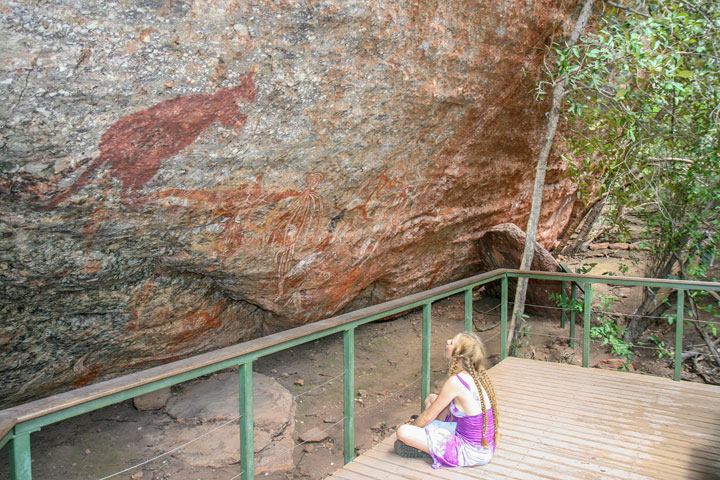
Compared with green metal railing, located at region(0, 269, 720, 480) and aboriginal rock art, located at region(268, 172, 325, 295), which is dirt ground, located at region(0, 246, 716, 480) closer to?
green metal railing, located at region(0, 269, 720, 480)

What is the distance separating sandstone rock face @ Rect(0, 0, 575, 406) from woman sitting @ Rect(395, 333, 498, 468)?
6.77 feet

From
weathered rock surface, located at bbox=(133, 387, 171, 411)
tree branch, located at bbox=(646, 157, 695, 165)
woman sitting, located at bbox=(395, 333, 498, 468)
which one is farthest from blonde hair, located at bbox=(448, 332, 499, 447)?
tree branch, located at bbox=(646, 157, 695, 165)

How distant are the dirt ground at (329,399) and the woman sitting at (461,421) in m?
0.53

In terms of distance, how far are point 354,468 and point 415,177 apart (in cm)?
309

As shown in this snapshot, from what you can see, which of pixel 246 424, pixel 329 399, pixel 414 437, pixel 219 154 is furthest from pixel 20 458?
pixel 329 399

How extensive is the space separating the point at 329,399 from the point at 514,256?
3.28 m

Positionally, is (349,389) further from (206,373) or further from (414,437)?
(206,373)

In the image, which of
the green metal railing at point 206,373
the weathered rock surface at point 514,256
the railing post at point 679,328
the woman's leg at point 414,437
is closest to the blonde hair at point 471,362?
the woman's leg at point 414,437

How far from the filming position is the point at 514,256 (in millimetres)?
7266

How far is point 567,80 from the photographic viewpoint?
507 centimetres

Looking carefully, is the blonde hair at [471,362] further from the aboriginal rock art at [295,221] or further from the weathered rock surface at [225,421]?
the weathered rock surface at [225,421]

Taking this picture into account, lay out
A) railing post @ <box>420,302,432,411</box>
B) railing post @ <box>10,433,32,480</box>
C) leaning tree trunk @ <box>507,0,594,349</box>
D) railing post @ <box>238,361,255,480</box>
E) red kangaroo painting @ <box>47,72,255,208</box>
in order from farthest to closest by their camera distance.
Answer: leaning tree trunk @ <box>507,0,594,349</box> → railing post @ <box>420,302,432,411</box> → red kangaroo painting @ <box>47,72,255,208</box> → railing post @ <box>238,361,255,480</box> → railing post @ <box>10,433,32,480</box>

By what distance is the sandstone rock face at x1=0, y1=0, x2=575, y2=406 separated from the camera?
120 inches

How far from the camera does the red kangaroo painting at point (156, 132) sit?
10.6 feet
